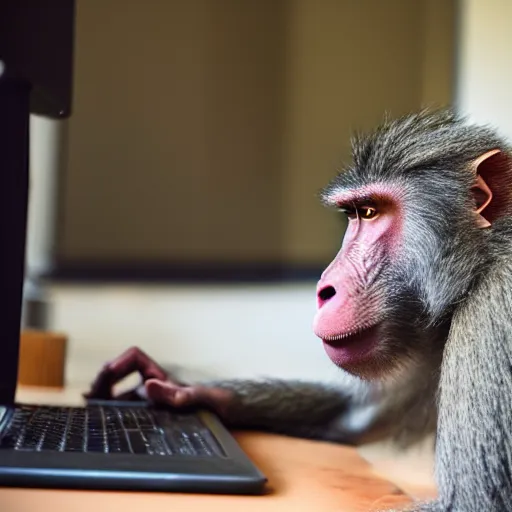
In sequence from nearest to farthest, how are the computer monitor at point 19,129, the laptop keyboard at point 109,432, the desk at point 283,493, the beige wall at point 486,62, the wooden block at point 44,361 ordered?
the desk at point 283,493, the laptop keyboard at point 109,432, the computer monitor at point 19,129, the wooden block at point 44,361, the beige wall at point 486,62

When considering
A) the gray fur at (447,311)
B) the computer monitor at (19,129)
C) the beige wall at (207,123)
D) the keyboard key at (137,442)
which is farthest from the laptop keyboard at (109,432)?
the beige wall at (207,123)

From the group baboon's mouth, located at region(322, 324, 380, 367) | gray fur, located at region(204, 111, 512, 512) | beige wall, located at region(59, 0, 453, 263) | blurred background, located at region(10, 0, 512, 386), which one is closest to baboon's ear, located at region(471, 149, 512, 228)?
gray fur, located at region(204, 111, 512, 512)

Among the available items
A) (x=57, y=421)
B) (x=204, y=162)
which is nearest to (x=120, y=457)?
(x=57, y=421)

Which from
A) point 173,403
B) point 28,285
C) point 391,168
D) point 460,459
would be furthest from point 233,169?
point 460,459

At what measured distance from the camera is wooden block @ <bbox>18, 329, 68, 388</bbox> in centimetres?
151

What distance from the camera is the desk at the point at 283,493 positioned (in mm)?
706

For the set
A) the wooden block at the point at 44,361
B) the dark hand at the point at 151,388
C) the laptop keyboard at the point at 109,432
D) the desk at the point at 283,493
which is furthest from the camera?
the wooden block at the point at 44,361

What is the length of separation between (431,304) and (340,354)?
0.12m

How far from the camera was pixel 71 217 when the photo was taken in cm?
246

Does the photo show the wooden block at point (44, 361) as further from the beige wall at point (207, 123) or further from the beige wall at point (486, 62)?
the beige wall at point (486, 62)

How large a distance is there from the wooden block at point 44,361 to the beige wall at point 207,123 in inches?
34.5

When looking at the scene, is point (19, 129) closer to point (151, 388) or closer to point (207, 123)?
point (151, 388)

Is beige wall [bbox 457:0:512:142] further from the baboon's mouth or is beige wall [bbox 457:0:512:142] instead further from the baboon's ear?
the baboon's mouth

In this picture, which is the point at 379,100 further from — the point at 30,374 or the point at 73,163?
the point at 30,374
